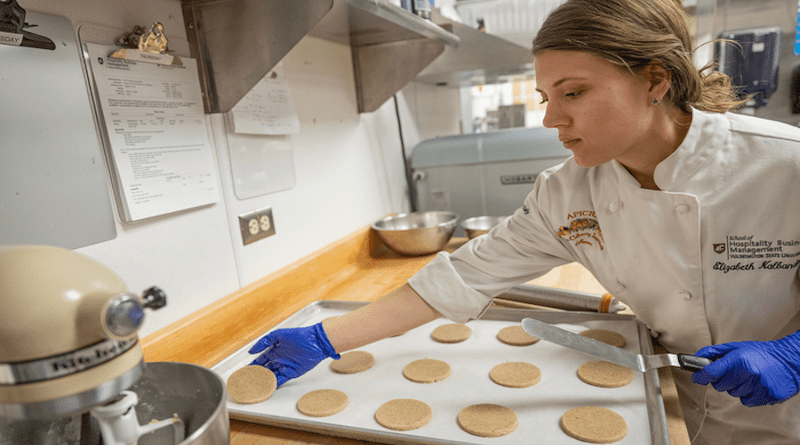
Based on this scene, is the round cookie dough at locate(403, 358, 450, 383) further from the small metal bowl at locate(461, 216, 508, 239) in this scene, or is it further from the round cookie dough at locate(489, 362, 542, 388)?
the small metal bowl at locate(461, 216, 508, 239)

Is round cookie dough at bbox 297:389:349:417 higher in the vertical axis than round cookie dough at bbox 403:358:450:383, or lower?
higher

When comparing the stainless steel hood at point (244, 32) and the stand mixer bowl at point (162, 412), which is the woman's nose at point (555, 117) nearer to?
the stainless steel hood at point (244, 32)

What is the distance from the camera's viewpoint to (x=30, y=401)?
41 centimetres

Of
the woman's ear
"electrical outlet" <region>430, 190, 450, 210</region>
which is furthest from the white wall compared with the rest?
the woman's ear

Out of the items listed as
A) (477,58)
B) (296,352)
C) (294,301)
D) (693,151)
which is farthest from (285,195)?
(477,58)

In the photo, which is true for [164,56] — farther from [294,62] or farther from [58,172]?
[294,62]

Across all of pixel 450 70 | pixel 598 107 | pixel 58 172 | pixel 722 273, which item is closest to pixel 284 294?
pixel 58 172

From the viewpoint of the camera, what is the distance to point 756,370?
30.5 inches

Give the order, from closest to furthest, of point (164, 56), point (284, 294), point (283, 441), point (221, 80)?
point (283, 441), point (164, 56), point (221, 80), point (284, 294)

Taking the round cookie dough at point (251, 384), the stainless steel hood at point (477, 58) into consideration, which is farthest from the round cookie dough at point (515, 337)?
the stainless steel hood at point (477, 58)

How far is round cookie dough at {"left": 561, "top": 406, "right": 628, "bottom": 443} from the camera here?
0.73 m

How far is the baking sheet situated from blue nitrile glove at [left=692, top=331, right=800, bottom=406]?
10 cm

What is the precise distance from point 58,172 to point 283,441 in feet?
2.00

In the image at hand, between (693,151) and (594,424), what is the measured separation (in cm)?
56
